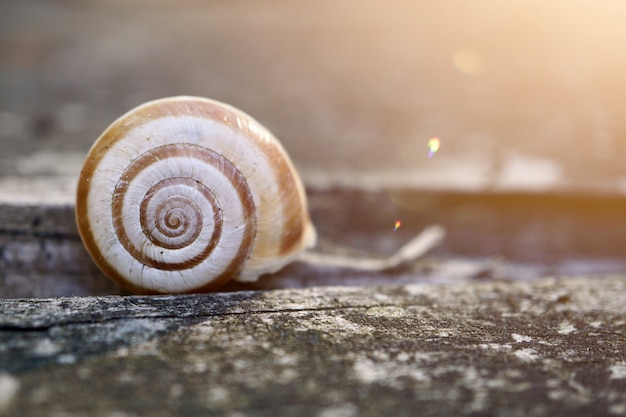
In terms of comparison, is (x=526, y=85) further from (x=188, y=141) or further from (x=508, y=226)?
(x=188, y=141)

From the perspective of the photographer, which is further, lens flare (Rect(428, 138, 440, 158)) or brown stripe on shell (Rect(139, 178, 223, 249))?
lens flare (Rect(428, 138, 440, 158))

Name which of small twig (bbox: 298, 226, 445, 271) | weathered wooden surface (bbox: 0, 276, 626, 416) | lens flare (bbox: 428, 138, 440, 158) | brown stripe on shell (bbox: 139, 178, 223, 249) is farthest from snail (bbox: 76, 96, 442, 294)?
lens flare (bbox: 428, 138, 440, 158)

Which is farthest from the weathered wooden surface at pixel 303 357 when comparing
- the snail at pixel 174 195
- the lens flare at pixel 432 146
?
the lens flare at pixel 432 146

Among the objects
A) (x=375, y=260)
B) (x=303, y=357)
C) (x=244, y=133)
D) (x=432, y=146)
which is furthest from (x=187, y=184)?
(x=432, y=146)

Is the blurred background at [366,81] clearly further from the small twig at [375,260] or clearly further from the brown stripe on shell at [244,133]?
the brown stripe on shell at [244,133]

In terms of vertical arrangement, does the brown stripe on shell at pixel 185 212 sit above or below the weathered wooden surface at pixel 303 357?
above

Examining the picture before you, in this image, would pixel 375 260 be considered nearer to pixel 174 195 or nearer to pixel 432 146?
pixel 174 195

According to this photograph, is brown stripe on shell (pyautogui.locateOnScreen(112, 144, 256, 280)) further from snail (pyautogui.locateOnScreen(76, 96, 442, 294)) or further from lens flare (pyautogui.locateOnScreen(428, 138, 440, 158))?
lens flare (pyautogui.locateOnScreen(428, 138, 440, 158))
